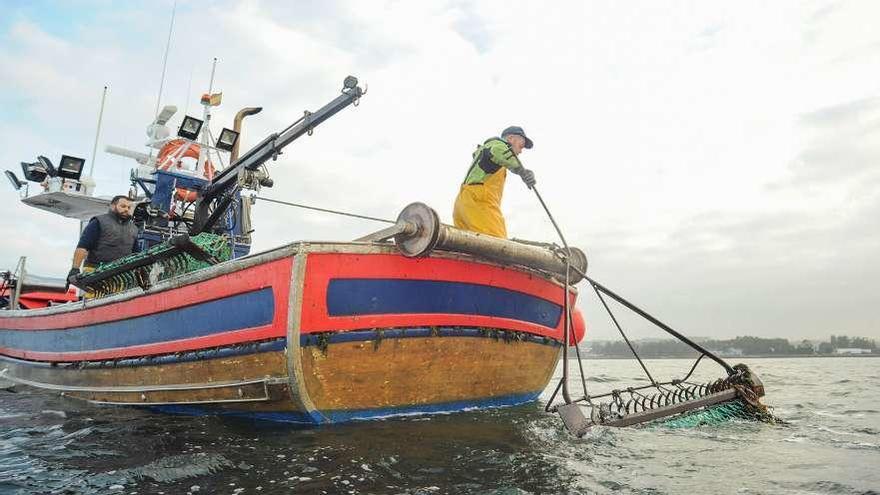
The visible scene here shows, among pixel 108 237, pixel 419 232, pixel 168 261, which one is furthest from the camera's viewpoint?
pixel 108 237

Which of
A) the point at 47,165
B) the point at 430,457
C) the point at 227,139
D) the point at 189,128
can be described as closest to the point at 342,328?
the point at 430,457

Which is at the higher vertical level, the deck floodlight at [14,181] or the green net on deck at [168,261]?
the deck floodlight at [14,181]

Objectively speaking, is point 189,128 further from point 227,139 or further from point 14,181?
point 14,181

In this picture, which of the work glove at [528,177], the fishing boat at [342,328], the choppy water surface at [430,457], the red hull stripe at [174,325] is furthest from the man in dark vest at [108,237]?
the work glove at [528,177]

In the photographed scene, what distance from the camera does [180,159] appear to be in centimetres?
1051

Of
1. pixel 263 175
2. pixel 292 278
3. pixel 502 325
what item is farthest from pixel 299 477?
pixel 263 175

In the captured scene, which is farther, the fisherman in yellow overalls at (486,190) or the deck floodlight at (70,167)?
the deck floodlight at (70,167)

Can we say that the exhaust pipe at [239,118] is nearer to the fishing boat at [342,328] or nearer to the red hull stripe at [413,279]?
the fishing boat at [342,328]

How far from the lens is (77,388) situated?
7.00 meters

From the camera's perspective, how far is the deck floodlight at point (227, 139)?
8.43 m

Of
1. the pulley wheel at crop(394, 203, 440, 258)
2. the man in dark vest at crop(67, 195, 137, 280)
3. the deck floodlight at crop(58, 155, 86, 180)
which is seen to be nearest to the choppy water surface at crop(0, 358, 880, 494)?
the pulley wheel at crop(394, 203, 440, 258)

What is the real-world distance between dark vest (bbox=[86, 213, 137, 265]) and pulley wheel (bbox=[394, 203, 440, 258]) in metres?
4.97

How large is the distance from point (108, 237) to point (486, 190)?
5.37 meters

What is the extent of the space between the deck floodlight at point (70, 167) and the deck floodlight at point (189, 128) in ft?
11.2
